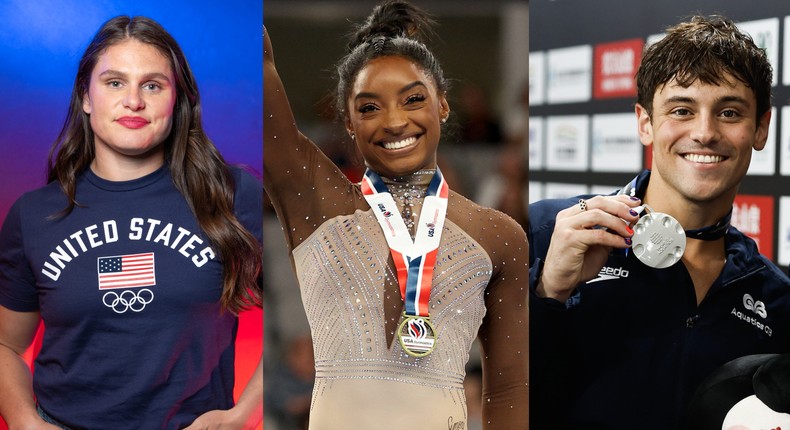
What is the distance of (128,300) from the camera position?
267 centimetres

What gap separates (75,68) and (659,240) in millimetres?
2104

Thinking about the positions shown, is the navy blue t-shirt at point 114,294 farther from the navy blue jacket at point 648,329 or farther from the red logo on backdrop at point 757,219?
the red logo on backdrop at point 757,219

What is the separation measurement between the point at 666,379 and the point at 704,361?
152mm

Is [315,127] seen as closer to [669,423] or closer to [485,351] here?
[485,351]

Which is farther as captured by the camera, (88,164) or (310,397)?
(310,397)

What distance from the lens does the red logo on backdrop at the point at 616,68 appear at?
2.93 m

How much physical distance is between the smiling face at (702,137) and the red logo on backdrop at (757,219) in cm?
5

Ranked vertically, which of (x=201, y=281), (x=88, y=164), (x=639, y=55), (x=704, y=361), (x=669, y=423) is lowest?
(x=669, y=423)

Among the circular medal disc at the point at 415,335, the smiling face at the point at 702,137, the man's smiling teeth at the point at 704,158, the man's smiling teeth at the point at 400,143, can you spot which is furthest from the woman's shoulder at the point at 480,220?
the man's smiling teeth at the point at 704,158

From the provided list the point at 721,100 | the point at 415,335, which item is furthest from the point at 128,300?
the point at 721,100

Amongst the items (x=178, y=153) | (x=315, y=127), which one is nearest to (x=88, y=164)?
(x=178, y=153)

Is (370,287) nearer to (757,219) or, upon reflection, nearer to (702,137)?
(702,137)

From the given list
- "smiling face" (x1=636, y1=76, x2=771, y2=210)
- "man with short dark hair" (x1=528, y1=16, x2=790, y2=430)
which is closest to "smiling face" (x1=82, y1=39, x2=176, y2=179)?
"man with short dark hair" (x1=528, y1=16, x2=790, y2=430)

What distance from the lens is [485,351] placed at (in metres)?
3.02
